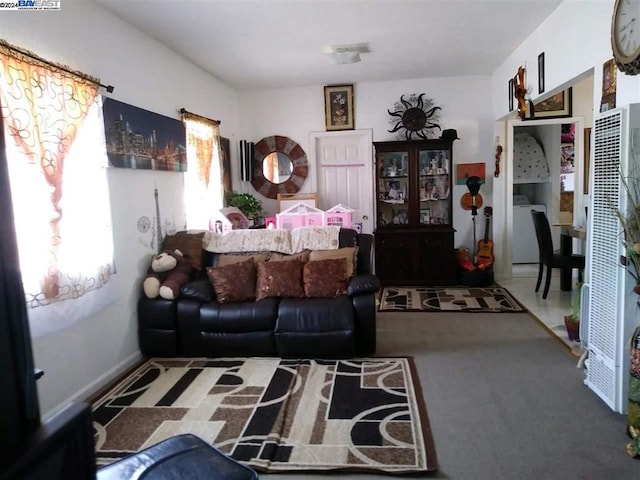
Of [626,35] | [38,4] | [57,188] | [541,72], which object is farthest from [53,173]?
[541,72]

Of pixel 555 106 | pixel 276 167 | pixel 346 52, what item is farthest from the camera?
pixel 276 167

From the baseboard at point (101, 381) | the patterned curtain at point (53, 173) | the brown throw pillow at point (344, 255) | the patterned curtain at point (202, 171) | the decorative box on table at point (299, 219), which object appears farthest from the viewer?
the decorative box on table at point (299, 219)

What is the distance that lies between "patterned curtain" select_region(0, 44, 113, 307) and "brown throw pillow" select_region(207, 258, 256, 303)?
0.81m

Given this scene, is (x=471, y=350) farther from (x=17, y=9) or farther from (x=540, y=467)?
(x=17, y=9)

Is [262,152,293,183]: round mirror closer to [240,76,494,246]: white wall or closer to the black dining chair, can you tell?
[240,76,494,246]: white wall

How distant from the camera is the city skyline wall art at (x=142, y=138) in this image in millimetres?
3158

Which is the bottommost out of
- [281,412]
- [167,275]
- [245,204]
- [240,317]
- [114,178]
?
[281,412]

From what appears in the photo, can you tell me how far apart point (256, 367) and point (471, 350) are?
165 cm

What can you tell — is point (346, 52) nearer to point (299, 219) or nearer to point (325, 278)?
point (299, 219)

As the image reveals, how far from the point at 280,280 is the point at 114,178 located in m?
1.43

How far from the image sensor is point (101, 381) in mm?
3049

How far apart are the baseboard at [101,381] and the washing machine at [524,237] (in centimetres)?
555

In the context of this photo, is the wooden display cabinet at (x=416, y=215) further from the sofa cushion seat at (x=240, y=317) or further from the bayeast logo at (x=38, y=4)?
the bayeast logo at (x=38, y=4)

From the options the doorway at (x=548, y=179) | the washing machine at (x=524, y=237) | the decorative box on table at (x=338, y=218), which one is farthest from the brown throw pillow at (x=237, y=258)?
the washing machine at (x=524, y=237)
